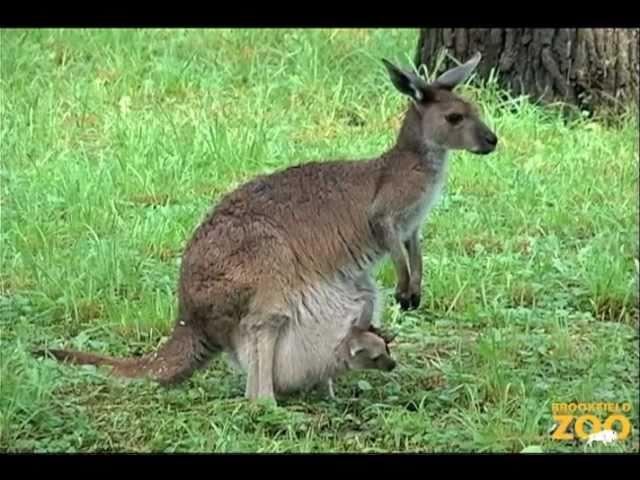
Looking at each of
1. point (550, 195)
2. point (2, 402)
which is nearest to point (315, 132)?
point (550, 195)

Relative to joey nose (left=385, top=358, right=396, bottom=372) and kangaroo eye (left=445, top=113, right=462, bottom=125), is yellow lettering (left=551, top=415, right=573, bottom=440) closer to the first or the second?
joey nose (left=385, top=358, right=396, bottom=372)

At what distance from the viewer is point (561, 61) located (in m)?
10.8

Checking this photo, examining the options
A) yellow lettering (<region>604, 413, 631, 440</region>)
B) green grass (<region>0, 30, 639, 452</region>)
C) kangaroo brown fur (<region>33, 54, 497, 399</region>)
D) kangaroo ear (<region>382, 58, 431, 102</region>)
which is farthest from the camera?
kangaroo ear (<region>382, 58, 431, 102</region>)

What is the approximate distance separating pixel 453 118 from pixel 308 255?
0.78 meters

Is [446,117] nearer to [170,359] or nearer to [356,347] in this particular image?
[356,347]

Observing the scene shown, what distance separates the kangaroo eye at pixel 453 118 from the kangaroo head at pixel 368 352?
891 millimetres

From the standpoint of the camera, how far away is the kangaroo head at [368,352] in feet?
23.4

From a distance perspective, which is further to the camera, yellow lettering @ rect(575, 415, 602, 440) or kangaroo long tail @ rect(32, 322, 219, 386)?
kangaroo long tail @ rect(32, 322, 219, 386)

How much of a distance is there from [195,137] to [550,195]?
1.67 metres

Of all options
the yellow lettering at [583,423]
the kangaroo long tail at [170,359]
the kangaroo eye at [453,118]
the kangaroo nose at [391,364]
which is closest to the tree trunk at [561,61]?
the kangaroo eye at [453,118]

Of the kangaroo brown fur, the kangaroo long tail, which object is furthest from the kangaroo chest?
the kangaroo long tail

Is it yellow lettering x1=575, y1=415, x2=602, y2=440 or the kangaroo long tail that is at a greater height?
the kangaroo long tail

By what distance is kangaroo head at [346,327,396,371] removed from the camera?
7125mm

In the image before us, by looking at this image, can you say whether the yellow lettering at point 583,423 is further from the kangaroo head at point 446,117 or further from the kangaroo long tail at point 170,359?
the kangaroo long tail at point 170,359
